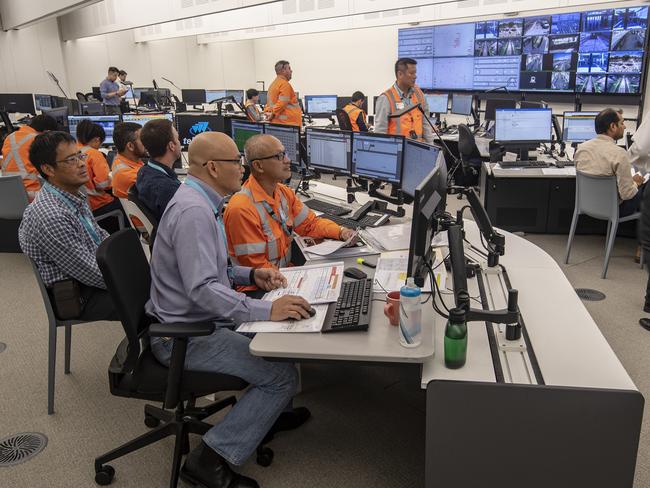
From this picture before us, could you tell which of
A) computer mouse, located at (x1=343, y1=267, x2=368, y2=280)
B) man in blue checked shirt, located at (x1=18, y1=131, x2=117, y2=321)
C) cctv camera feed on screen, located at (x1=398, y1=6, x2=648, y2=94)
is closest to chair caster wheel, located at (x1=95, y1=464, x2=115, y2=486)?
man in blue checked shirt, located at (x1=18, y1=131, x2=117, y2=321)

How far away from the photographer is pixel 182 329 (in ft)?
5.50

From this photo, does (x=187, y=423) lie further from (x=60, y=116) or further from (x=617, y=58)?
(x=617, y=58)

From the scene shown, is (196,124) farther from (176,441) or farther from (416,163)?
(176,441)

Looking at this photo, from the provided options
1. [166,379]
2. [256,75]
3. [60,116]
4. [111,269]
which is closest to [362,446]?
[166,379]

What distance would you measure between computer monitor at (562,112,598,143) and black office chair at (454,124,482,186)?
97 centimetres

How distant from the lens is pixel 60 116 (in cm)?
628

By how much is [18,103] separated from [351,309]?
844 centimetres

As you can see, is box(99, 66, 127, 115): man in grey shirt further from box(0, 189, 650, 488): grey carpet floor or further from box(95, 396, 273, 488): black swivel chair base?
box(95, 396, 273, 488): black swivel chair base

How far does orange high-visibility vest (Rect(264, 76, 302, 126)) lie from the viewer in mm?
6352

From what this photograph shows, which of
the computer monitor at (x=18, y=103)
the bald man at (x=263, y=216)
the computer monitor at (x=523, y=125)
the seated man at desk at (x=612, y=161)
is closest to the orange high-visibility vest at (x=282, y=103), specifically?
the computer monitor at (x=523, y=125)

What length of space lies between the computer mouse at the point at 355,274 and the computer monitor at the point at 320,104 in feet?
25.4

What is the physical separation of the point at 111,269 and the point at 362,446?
120 cm

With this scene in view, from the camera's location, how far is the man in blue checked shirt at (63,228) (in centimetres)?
214

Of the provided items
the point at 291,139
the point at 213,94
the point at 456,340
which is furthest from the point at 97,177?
the point at 213,94
